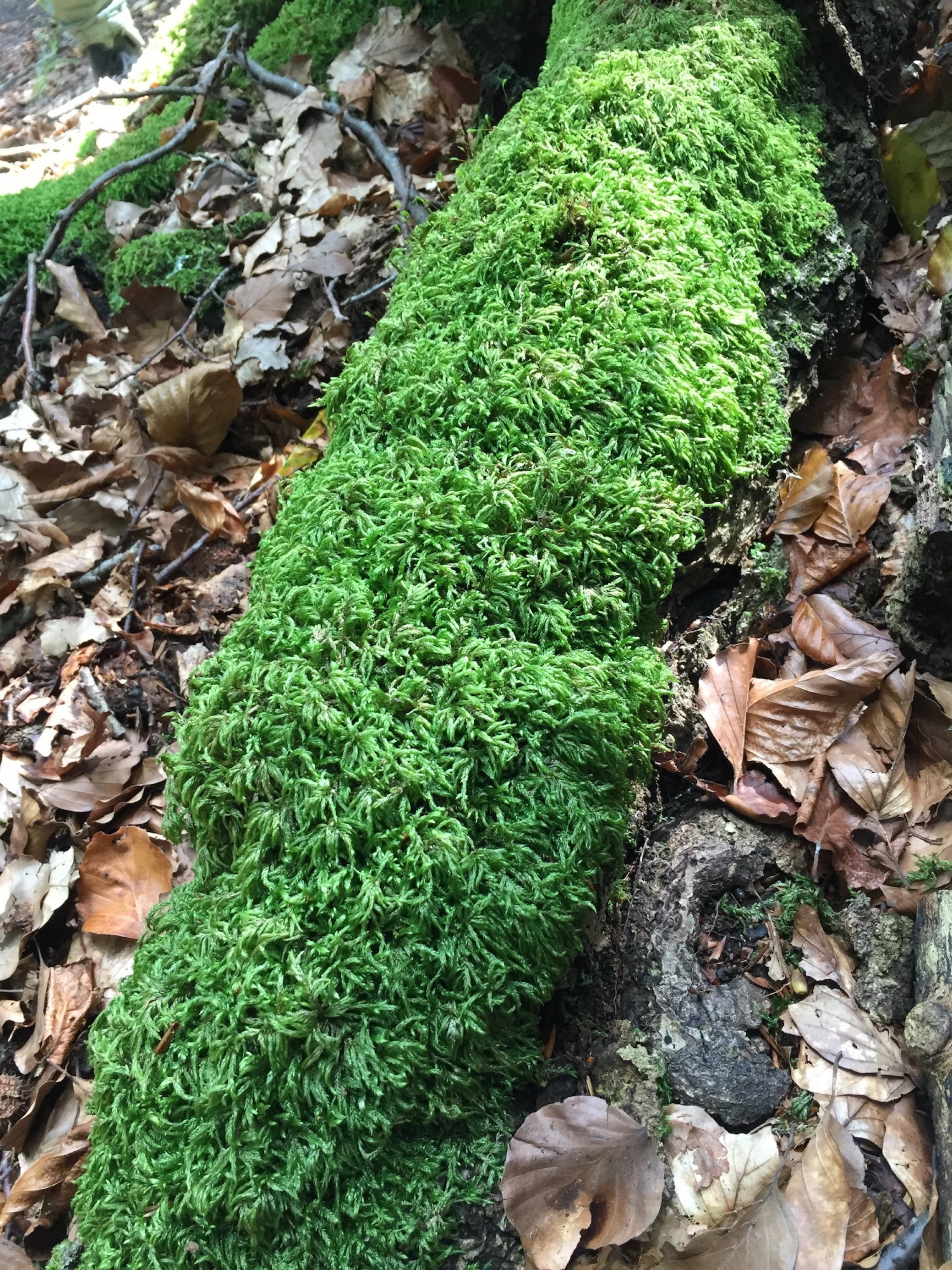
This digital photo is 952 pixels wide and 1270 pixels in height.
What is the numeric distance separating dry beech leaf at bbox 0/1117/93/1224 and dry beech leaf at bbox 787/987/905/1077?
6.48 feet

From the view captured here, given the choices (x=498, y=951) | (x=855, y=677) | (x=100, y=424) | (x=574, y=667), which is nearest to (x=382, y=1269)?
(x=498, y=951)

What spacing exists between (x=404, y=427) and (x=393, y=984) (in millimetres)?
1387

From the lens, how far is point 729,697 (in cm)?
220

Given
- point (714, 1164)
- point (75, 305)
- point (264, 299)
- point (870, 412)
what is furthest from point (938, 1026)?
point (75, 305)

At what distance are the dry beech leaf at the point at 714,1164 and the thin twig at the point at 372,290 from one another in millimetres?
3471

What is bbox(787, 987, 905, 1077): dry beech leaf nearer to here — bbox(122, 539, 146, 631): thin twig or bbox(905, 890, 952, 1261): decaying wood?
bbox(905, 890, 952, 1261): decaying wood

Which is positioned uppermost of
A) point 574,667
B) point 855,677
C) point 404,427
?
point 404,427

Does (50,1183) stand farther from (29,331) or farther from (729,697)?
(29,331)

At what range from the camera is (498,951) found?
60.6 inches

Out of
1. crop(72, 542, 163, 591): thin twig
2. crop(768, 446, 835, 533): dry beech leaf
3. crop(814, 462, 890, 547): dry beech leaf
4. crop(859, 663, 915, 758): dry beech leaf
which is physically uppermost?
crop(72, 542, 163, 591): thin twig

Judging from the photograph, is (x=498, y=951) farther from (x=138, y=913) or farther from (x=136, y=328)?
(x=136, y=328)

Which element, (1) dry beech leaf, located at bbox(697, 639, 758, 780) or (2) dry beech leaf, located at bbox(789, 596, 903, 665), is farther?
(2) dry beech leaf, located at bbox(789, 596, 903, 665)

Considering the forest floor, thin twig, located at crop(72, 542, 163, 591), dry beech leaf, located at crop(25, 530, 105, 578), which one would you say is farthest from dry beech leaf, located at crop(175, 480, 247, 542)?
dry beech leaf, located at crop(25, 530, 105, 578)

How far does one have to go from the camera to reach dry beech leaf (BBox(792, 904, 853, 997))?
181 centimetres
